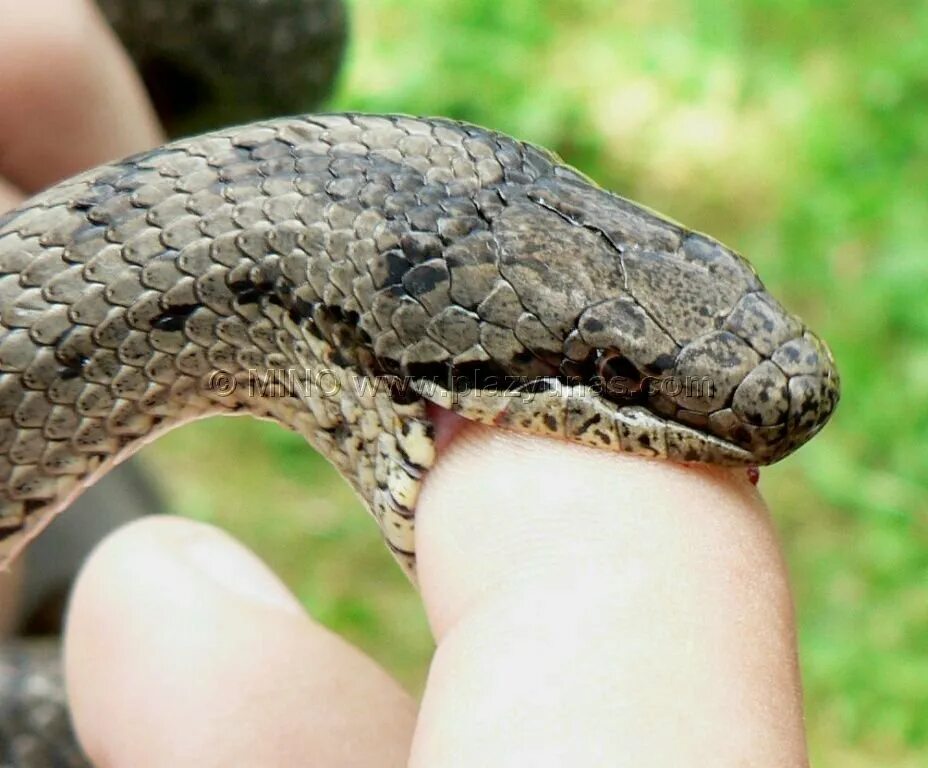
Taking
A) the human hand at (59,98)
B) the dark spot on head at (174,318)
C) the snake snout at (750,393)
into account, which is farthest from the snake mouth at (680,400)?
the human hand at (59,98)

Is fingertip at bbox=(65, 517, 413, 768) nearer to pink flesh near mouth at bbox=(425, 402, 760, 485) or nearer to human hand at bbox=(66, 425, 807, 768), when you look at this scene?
human hand at bbox=(66, 425, 807, 768)

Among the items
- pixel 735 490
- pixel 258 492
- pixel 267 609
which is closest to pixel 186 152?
pixel 267 609

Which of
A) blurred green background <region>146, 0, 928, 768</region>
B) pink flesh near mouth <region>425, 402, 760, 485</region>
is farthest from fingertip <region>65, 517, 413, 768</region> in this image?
blurred green background <region>146, 0, 928, 768</region>

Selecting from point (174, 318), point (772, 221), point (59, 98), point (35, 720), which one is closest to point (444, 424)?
point (174, 318)

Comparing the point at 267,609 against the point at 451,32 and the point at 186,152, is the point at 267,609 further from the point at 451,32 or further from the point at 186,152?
the point at 451,32

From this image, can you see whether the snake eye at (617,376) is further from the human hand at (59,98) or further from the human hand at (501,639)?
the human hand at (59,98)

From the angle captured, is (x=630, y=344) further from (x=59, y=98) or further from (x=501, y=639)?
(x=59, y=98)
